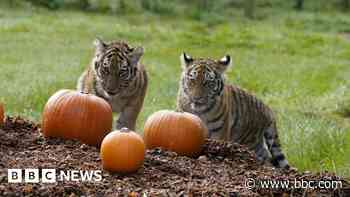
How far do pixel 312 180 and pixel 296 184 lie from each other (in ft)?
0.91

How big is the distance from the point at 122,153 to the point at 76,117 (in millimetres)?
987

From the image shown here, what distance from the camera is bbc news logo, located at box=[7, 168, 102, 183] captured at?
5.46 meters

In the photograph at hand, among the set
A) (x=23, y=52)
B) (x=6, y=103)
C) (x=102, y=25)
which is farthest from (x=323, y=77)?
(x=102, y=25)

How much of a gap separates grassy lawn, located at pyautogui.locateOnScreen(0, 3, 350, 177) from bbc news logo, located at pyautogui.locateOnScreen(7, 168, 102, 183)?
10.7 feet

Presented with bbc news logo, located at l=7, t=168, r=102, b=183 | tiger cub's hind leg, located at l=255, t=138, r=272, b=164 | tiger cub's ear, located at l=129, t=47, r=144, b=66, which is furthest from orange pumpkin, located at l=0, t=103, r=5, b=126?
tiger cub's hind leg, located at l=255, t=138, r=272, b=164

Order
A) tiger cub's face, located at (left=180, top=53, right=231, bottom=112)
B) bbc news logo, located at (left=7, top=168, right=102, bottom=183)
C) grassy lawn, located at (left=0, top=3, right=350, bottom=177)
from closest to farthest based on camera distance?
bbc news logo, located at (left=7, top=168, right=102, bottom=183)
tiger cub's face, located at (left=180, top=53, right=231, bottom=112)
grassy lawn, located at (left=0, top=3, right=350, bottom=177)

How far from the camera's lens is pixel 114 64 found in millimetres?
9570

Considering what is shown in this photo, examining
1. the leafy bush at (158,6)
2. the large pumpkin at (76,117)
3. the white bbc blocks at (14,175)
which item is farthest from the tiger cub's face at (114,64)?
the leafy bush at (158,6)

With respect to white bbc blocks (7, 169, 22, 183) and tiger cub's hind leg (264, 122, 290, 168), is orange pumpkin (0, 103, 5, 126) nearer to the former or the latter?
white bbc blocks (7, 169, 22, 183)

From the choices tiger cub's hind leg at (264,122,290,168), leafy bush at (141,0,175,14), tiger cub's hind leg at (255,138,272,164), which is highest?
tiger cub's hind leg at (264,122,290,168)

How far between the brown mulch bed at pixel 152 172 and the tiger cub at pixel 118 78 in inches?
90.3

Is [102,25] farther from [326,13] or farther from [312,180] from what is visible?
[312,180]

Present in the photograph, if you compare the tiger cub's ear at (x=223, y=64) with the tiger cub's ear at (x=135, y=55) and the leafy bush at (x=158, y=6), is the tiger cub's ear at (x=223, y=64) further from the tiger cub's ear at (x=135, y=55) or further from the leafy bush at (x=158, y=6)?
the leafy bush at (x=158, y=6)

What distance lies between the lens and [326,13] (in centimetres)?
4797
